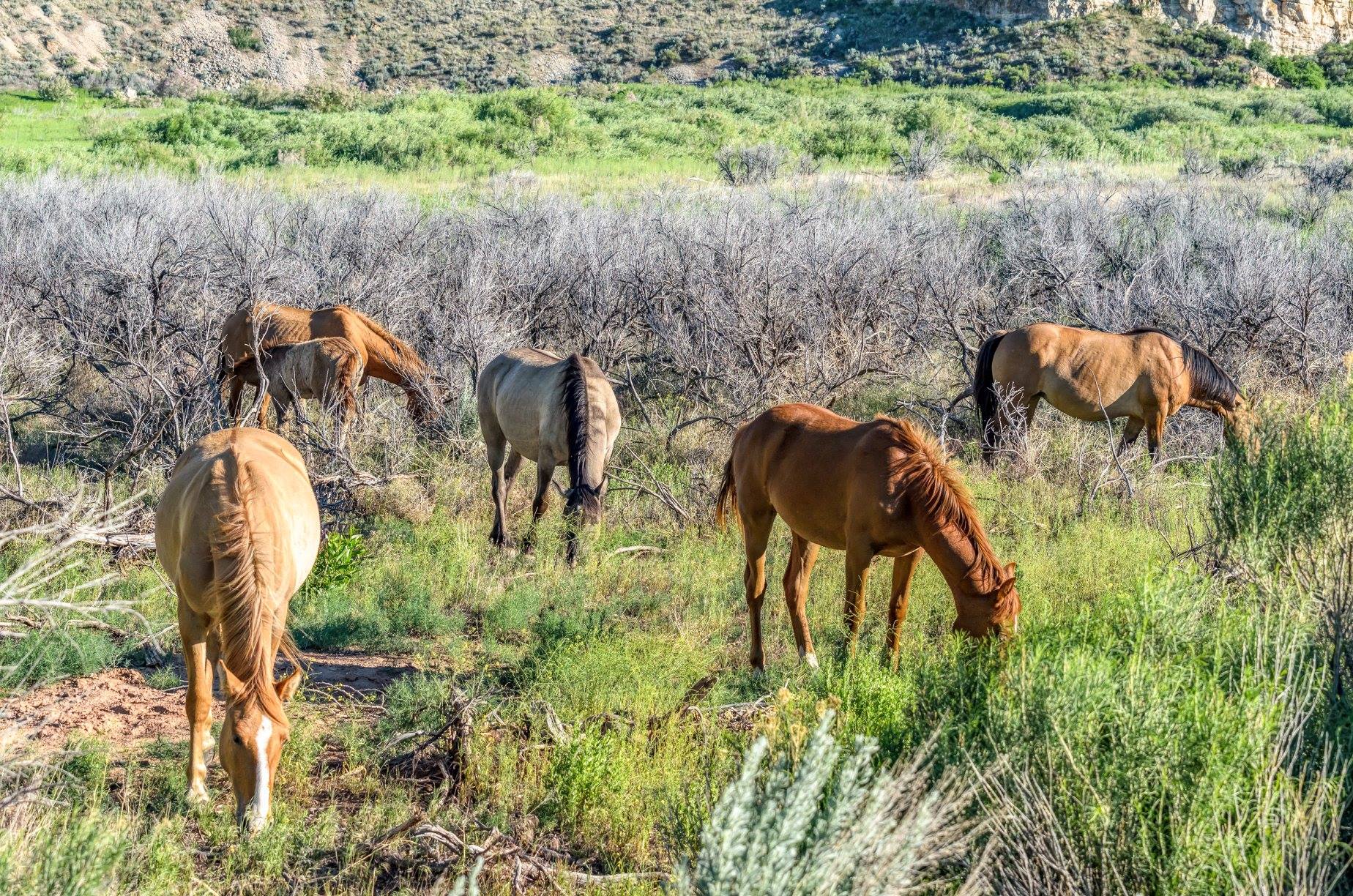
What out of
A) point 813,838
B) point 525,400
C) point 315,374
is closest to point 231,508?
point 813,838

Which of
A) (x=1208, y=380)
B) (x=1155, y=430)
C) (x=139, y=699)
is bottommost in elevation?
(x=1155, y=430)

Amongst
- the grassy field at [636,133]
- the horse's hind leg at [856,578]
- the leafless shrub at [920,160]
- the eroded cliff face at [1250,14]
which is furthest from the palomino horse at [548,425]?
the eroded cliff face at [1250,14]

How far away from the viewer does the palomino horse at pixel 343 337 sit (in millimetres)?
11427

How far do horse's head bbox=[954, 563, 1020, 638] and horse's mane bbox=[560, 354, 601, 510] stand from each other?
3.55 metres

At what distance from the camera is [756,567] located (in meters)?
7.03

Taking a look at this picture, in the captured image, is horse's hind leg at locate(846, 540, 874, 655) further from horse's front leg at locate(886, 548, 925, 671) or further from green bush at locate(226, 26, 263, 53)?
green bush at locate(226, 26, 263, 53)

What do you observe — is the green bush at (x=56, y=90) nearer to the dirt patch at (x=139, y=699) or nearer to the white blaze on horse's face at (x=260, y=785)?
the dirt patch at (x=139, y=699)

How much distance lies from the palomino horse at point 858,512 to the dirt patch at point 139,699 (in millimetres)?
2335

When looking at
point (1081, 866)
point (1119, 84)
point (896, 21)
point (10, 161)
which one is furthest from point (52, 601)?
point (896, 21)

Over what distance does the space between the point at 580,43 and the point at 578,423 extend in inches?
2014

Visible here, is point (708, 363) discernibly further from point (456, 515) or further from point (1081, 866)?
point (1081, 866)

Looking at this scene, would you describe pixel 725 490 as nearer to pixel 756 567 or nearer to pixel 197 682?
pixel 756 567

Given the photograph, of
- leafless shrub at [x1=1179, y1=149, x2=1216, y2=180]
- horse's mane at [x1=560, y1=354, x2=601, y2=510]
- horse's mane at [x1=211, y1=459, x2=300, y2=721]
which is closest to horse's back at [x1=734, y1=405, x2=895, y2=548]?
horse's mane at [x1=560, y1=354, x2=601, y2=510]

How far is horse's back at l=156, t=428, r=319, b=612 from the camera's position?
5.00 meters
